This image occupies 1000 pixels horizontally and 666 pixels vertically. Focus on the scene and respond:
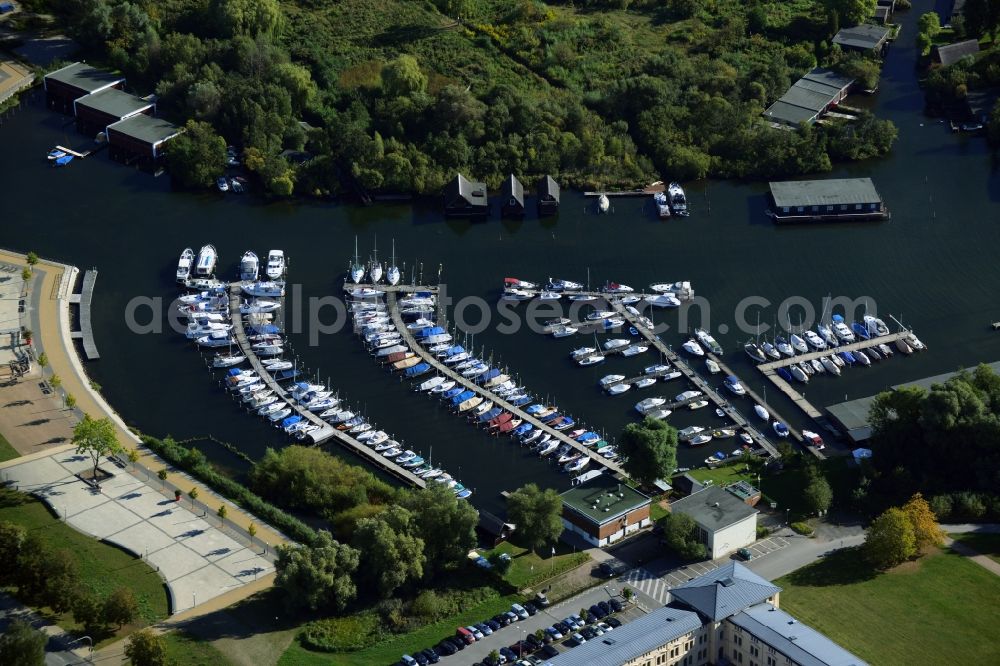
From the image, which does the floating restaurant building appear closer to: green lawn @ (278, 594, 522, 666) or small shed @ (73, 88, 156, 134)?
green lawn @ (278, 594, 522, 666)

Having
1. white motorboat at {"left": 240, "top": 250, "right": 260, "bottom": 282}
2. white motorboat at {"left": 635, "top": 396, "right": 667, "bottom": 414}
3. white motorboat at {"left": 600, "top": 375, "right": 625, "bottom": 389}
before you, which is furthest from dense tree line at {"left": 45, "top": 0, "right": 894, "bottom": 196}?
white motorboat at {"left": 635, "top": 396, "right": 667, "bottom": 414}

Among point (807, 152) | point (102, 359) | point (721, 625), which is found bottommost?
point (721, 625)

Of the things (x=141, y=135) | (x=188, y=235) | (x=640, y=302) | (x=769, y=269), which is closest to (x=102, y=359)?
(x=188, y=235)

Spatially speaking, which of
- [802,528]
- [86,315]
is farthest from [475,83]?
[802,528]

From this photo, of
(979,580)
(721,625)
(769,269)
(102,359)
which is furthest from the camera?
(769,269)

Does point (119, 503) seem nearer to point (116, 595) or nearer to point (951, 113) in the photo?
point (116, 595)

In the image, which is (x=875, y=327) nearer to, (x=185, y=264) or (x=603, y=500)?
(x=603, y=500)
